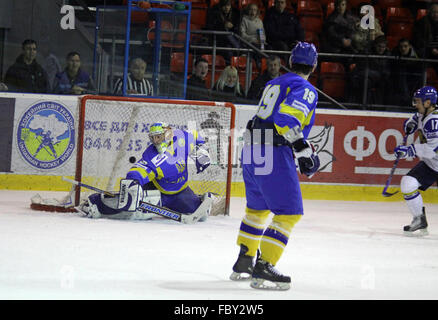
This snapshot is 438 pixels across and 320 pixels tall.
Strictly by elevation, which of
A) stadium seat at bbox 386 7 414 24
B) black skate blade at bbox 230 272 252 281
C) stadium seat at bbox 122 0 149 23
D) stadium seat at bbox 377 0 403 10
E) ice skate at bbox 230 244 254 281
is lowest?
black skate blade at bbox 230 272 252 281

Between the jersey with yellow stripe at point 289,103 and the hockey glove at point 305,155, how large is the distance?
96mm

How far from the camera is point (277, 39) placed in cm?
973

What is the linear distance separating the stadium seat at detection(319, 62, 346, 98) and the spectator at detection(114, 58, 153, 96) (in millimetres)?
2278

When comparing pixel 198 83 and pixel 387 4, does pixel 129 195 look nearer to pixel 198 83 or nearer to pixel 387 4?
pixel 198 83

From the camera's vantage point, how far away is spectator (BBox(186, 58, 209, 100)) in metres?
9.03

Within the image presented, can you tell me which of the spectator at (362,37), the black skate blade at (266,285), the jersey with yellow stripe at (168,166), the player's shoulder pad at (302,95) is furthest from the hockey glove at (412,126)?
the black skate blade at (266,285)

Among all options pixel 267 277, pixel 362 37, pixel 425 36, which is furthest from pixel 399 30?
pixel 267 277

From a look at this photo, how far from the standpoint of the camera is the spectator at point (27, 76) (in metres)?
8.39

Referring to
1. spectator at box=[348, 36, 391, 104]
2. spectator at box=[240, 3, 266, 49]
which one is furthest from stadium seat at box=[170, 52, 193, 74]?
spectator at box=[348, 36, 391, 104]

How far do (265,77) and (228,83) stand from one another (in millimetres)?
455

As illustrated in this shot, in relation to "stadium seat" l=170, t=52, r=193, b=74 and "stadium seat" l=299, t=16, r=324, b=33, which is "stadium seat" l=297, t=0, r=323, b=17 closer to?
"stadium seat" l=299, t=16, r=324, b=33

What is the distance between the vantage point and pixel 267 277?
421cm
